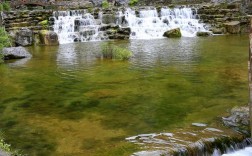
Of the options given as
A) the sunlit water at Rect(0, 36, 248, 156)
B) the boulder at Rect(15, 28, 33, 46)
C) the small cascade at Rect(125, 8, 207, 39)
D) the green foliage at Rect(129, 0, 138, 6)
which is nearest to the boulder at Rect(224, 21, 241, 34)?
the small cascade at Rect(125, 8, 207, 39)

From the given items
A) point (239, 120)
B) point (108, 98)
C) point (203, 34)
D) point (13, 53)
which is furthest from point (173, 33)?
point (239, 120)

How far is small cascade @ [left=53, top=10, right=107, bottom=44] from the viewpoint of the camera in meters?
28.5

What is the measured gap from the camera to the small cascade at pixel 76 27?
28453 mm

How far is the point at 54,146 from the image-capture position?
7898 mm

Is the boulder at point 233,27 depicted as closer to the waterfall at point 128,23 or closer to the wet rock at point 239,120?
the waterfall at point 128,23

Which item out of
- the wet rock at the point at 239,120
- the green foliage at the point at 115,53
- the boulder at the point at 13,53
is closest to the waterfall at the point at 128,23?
the boulder at the point at 13,53

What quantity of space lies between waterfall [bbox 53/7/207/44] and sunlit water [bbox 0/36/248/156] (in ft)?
33.9

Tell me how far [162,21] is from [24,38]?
11.1 metres

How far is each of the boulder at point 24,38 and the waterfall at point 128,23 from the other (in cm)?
223

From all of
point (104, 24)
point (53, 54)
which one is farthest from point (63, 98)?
point (104, 24)

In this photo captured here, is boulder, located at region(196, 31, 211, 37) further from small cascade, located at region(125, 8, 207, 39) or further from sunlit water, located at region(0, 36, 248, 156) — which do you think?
sunlit water, located at region(0, 36, 248, 156)

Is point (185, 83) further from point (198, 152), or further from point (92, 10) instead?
point (92, 10)

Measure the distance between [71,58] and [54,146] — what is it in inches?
455

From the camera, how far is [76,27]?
97.8ft
